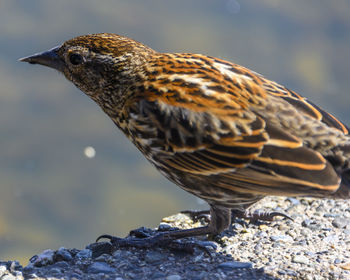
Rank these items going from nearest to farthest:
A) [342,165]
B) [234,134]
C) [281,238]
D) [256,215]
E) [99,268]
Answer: [234,134] → [342,165] → [99,268] → [281,238] → [256,215]

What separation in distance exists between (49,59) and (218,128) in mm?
2186

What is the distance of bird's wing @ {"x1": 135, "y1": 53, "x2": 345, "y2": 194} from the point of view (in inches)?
211

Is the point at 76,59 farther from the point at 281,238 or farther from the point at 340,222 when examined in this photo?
the point at 340,222

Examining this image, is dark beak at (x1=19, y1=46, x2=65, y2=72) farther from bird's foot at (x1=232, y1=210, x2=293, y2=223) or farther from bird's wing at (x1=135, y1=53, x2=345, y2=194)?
bird's foot at (x1=232, y1=210, x2=293, y2=223)

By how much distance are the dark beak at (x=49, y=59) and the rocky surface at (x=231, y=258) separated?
198cm

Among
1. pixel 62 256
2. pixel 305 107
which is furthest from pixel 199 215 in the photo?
pixel 305 107

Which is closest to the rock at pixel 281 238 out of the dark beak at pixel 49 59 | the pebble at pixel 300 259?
the pebble at pixel 300 259

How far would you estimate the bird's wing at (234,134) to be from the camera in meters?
5.35

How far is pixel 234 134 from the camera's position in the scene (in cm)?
548

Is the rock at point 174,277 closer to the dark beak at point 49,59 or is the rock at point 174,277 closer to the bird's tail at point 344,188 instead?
the bird's tail at point 344,188

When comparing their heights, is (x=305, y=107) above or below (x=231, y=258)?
above

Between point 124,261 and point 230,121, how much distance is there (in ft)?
5.79

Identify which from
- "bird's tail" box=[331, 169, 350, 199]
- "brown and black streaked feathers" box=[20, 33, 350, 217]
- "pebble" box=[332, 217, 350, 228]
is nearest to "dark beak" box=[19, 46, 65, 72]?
"brown and black streaked feathers" box=[20, 33, 350, 217]

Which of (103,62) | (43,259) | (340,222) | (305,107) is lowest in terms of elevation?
(43,259)
